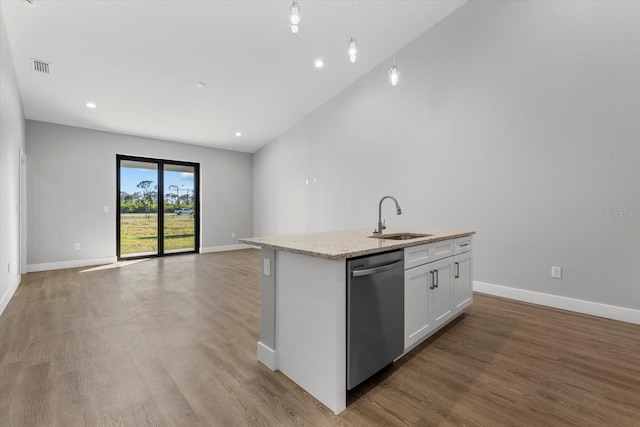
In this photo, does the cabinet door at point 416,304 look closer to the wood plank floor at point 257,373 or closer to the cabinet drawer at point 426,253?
the cabinet drawer at point 426,253

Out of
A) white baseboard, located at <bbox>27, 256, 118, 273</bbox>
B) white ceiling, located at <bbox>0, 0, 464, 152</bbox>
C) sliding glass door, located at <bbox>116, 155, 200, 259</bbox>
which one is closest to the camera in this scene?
white ceiling, located at <bbox>0, 0, 464, 152</bbox>

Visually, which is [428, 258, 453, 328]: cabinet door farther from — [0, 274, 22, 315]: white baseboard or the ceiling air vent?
the ceiling air vent

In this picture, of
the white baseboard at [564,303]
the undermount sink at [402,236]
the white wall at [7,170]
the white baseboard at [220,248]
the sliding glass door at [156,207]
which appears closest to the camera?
the undermount sink at [402,236]

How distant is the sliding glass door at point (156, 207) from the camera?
20.7 feet

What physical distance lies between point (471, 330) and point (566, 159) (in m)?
2.14

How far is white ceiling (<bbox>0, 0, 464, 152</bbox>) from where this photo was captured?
3.29 metres

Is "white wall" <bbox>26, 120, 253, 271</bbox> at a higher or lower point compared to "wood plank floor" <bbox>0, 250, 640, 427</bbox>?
higher

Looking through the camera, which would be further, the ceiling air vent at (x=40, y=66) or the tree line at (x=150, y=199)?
the tree line at (x=150, y=199)

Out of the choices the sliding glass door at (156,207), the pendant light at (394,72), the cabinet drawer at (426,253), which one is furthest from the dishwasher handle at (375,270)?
the sliding glass door at (156,207)

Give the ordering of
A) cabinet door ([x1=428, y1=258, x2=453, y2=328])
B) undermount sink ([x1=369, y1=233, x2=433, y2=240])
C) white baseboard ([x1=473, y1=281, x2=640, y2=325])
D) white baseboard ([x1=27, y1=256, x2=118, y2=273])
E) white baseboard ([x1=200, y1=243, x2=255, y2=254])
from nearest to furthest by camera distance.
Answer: cabinet door ([x1=428, y1=258, x2=453, y2=328]) → undermount sink ([x1=369, y1=233, x2=433, y2=240]) → white baseboard ([x1=473, y1=281, x2=640, y2=325]) → white baseboard ([x1=27, y1=256, x2=118, y2=273]) → white baseboard ([x1=200, y1=243, x2=255, y2=254])

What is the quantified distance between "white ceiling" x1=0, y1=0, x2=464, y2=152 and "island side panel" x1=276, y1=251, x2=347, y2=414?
3258 mm

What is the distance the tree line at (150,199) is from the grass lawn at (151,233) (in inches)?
5.9

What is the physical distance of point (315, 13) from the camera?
3676mm

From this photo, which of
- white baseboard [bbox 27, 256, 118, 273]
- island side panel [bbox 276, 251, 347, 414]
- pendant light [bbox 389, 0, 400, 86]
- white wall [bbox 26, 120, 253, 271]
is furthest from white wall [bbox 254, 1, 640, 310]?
white baseboard [bbox 27, 256, 118, 273]
